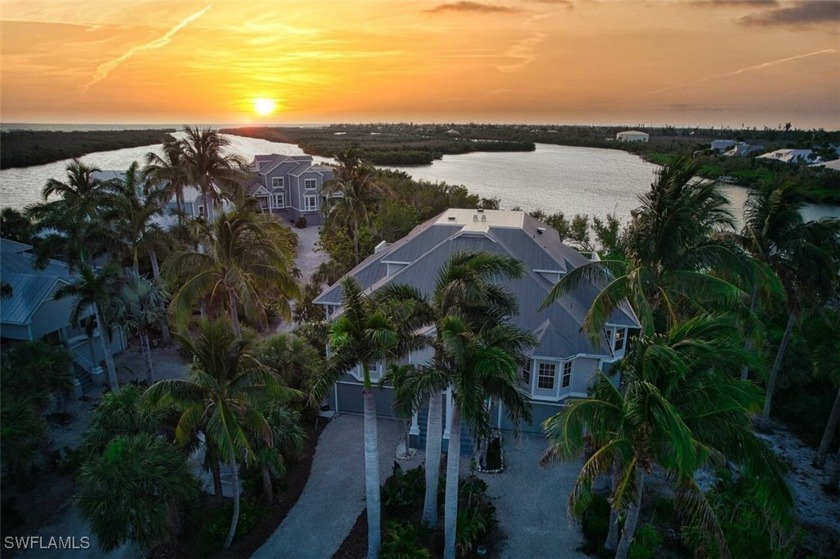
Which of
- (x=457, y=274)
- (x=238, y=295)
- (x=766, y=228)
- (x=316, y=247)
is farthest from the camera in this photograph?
(x=316, y=247)

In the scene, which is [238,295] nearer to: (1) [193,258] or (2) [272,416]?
(1) [193,258]

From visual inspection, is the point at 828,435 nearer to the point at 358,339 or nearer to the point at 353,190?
the point at 358,339

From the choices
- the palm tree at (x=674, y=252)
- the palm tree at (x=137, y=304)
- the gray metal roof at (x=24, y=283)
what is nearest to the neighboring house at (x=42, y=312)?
the gray metal roof at (x=24, y=283)

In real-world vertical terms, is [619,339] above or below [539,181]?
below

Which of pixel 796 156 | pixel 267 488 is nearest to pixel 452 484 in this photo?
pixel 267 488

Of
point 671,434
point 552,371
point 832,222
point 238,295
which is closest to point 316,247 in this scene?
point 238,295

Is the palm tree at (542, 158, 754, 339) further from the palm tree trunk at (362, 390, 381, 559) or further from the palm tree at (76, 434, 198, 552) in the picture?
the palm tree at (76, 434, 198, 552)
